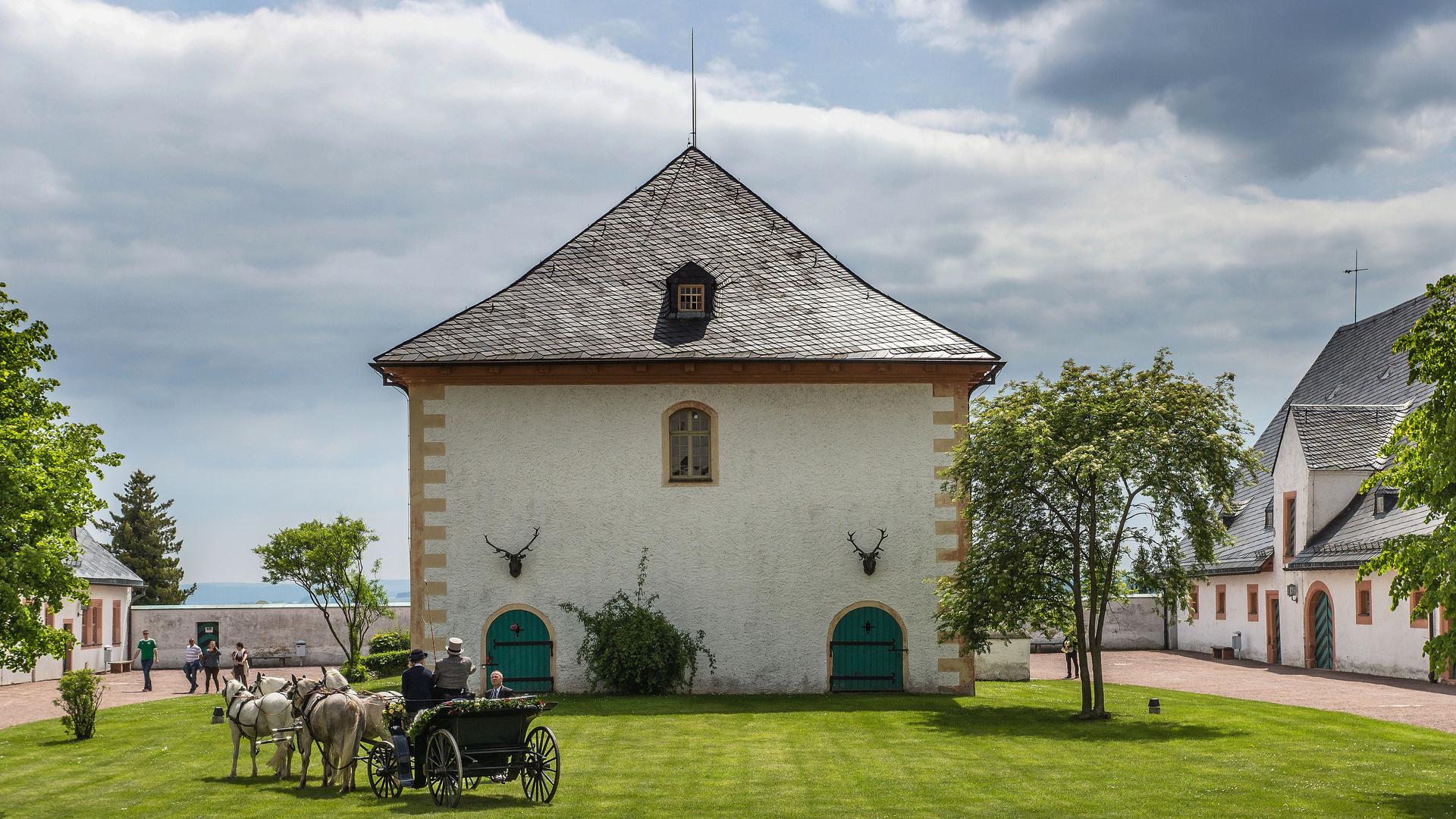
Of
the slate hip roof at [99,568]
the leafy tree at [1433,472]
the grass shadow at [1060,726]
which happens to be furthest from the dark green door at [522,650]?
the slate hip roof at [99,568]

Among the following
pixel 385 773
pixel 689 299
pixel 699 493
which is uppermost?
pixel 689 299

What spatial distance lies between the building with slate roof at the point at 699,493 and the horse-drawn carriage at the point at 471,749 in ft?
34.0

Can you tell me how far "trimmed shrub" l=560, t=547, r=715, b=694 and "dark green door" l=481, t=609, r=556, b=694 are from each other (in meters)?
0.63

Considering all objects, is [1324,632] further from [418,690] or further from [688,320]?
[418,690]

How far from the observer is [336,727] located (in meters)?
13.6

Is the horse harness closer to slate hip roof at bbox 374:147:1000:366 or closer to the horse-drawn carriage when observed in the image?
the horse-drawn carriage

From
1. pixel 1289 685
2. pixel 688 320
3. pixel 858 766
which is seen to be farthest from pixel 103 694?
pixel 1289 685

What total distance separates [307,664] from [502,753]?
116 ft

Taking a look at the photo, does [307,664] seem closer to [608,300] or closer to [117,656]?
[117,656]

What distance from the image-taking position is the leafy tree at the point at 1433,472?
12.8 metres

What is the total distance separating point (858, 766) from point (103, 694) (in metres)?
19.3

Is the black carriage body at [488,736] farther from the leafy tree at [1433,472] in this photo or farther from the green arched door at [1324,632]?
the green arched door at [1324,632]

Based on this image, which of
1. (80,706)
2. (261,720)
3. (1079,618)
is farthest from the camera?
(80,706)

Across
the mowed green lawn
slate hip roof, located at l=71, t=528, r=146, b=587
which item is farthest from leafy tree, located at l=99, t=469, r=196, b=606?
the mowed green lawn
